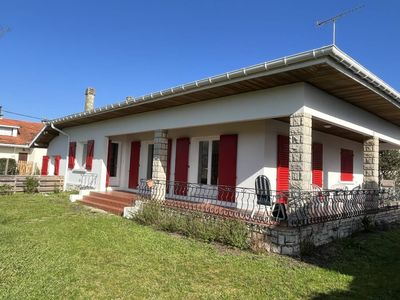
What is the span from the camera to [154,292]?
3.99m

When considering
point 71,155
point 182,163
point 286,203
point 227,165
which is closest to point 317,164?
point 227,165

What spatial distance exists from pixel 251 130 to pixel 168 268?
17.5ft

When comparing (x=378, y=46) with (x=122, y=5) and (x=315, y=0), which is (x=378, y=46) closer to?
(x=315, y=0)

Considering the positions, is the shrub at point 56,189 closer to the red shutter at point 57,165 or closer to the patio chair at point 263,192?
the red shutter at point 57,165

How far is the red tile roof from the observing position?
25453 millimetres

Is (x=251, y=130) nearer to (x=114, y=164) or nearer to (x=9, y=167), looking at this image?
(x=114, y=164)

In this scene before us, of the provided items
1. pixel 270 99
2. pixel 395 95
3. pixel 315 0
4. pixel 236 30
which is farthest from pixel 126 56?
pixel 395 95

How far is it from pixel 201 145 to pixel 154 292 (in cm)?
723

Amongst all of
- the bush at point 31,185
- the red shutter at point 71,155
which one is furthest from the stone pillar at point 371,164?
the bush at point 31,185

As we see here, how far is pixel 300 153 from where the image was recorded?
20.9 feet

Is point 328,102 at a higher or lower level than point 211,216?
higher

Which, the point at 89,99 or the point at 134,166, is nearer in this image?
the point at 134,166

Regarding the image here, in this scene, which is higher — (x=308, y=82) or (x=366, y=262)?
(x=308, y=82)

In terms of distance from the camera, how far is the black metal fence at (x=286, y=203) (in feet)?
20.3
